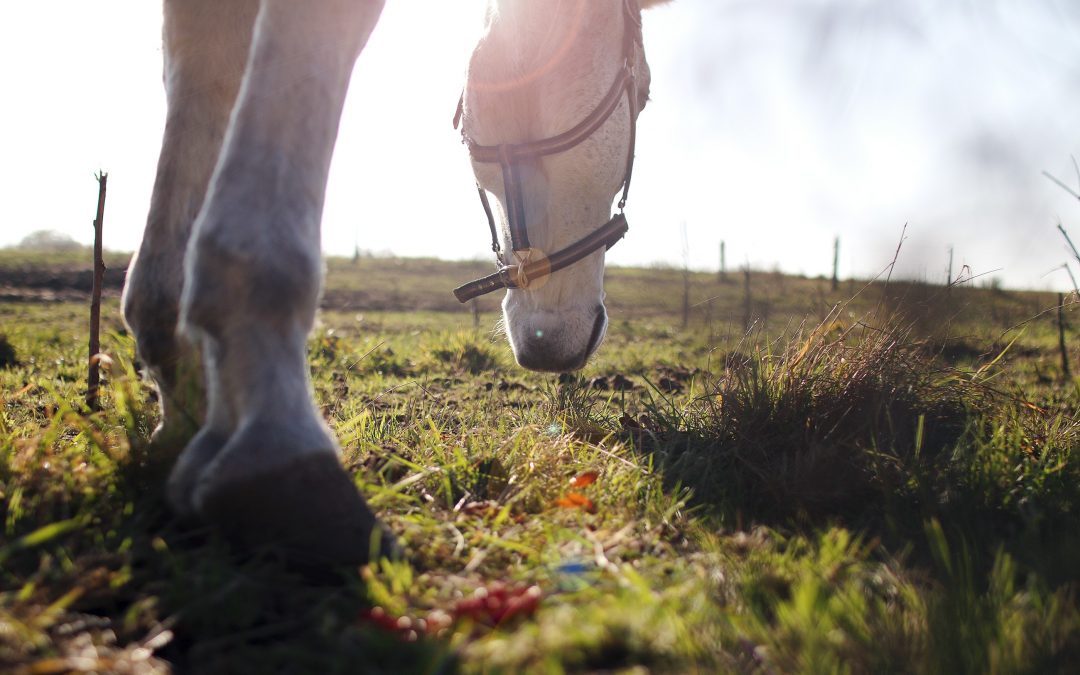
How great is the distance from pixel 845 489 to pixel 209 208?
1.75 m

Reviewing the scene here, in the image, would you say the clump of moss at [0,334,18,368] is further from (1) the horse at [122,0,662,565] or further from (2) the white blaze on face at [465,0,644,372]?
(2) the white blaze on face at [465,0,644,372]

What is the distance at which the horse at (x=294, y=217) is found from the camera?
131cm

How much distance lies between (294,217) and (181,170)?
732 mm

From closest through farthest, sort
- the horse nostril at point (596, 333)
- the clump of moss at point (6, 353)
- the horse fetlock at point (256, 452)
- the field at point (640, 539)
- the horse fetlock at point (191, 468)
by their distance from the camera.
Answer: the field at point (640, 539) < the horse fetlock at point (256, 452) < the horse fetlock at point (191, 468) < the horse nostril at point (596, 333) < the clump of moss at point (6, 353)

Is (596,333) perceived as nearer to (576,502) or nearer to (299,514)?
(576,502)

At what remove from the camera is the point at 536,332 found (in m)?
2.35

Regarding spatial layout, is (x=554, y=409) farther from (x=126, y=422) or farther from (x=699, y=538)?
(x=126, y=422)

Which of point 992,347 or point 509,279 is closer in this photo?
point 509,279

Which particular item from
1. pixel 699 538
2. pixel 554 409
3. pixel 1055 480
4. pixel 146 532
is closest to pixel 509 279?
pixel 554 409

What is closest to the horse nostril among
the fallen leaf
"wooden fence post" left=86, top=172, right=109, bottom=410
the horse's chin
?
the horse's chin

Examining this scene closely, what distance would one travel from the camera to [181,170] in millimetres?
1919

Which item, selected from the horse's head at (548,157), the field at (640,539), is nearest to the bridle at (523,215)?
the horse's head at (548,157)

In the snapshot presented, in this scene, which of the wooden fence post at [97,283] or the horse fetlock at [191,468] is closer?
the horse fetlock at [191,468]

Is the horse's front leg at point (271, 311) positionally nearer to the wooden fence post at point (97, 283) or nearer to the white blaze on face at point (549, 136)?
the white blaze on face at point (549, 136)
